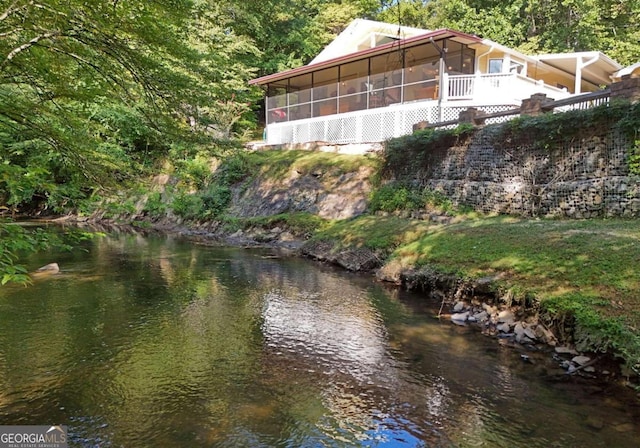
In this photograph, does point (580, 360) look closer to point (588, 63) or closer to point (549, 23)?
point (588, 63)

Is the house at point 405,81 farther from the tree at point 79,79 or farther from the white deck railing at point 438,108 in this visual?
the tree at point 79,79

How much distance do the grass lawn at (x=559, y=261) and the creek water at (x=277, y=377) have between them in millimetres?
833

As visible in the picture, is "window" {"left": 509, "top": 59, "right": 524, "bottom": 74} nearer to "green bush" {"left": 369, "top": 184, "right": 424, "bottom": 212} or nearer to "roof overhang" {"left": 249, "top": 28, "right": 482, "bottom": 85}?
"roof overhang" {"left": 249, "top": 28, "right": 482, "bottom": 85}

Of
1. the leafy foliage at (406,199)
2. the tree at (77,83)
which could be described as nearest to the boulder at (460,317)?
the tree at (77,83)

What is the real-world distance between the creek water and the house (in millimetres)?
10820

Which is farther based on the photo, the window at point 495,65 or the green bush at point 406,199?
the window at point 495,65

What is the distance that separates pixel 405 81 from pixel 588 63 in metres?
9.54

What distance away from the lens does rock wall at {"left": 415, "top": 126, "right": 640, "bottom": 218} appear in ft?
33.4

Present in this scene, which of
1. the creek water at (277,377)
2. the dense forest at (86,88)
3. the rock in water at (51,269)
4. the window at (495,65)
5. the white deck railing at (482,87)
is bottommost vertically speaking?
the creek water at (277,377)

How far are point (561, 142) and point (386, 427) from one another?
9767 millimetres

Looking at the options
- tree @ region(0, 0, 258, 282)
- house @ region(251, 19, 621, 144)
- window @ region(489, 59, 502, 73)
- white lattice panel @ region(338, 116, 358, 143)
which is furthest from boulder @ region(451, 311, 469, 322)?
window @ region(489, 59, 502, 73)

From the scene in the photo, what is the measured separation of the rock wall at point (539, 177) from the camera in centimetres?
1017

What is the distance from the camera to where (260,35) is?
30016 mm

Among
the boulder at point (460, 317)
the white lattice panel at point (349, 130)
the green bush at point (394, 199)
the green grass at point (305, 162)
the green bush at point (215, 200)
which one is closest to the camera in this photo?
the boulder at point (460, 317)
